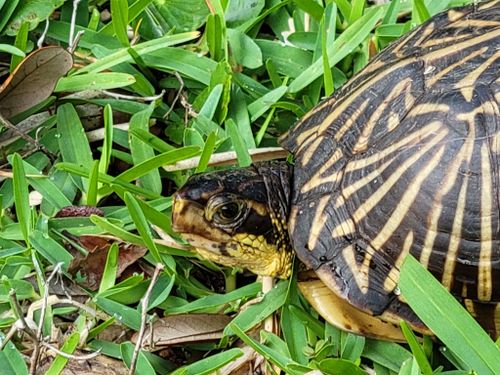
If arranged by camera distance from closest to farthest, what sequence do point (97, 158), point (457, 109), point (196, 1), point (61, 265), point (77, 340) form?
point (457, 109)
point (77, 340)
point (61, 265)
point (97, 158)
point (196, 1)

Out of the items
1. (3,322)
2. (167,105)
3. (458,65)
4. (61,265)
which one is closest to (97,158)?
(167,105)

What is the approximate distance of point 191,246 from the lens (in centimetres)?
183

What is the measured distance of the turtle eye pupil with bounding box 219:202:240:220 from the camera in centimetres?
168

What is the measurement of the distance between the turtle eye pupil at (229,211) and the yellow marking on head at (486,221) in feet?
1.57

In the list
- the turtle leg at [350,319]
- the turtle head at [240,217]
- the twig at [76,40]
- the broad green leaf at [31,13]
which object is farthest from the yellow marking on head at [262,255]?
the broad green leaf at [31,13]

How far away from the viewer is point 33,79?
202 cm

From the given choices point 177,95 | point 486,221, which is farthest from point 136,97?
point 486,221

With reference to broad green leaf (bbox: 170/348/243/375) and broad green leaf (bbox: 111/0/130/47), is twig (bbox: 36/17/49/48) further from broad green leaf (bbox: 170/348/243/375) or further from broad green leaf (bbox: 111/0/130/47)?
broad green leaf (bbox: 170/348/243/375)

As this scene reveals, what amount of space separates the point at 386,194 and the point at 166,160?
55cm

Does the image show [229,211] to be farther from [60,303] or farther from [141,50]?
[141,50]

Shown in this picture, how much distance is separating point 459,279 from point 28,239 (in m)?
0.90

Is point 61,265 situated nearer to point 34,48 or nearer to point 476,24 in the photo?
point 34,48

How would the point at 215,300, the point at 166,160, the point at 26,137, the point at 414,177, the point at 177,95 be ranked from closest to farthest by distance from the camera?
the point at 414,177 → the point at 215,300 → the point at 166,160 → the point at 26,137 → the point at 177,95

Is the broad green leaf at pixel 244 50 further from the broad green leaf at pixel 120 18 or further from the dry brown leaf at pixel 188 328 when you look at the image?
the dry brown leaf at pixel 188 328
